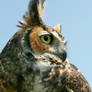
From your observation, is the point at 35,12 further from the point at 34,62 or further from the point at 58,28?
the point at 34,62

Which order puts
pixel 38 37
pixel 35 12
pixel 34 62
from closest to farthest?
pixel 34 62
pixel 38 37
pixel 35 12

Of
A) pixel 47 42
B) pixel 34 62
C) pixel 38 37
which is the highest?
pixel 38 37

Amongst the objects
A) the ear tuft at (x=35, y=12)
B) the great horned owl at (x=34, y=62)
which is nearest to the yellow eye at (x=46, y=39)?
the great horned owl at (x=34, y=62)

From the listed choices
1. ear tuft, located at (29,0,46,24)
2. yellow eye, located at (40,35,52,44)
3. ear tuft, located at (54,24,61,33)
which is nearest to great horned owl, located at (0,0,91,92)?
yellow eye, located at (40,35,52,44)

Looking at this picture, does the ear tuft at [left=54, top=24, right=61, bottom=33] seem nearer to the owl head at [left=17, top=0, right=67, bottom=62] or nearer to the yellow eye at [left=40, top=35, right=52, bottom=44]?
the owl head at [left=17, top=0, right=67, bottom=62]

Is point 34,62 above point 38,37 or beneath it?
beneath

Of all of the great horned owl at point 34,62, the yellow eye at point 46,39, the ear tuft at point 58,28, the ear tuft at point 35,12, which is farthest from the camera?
the ear tuft at point 58,28

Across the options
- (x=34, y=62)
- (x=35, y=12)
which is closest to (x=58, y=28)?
(x=35, y=12)

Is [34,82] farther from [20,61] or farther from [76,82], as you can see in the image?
[76,82]

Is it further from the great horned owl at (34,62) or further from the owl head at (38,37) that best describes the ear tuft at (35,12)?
the great horned owl at (34,62)
